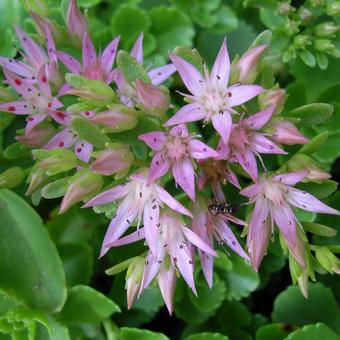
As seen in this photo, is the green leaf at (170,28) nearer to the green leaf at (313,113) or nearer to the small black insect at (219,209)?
the green leaf at (313,113)

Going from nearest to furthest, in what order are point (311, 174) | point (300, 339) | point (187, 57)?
point (311, 174) < point (187, 57) < point (300, 339)

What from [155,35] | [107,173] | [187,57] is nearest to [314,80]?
[155,35]

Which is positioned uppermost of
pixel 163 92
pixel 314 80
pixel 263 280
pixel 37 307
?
pixel 163 92

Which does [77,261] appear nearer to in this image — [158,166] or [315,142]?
[158,166]

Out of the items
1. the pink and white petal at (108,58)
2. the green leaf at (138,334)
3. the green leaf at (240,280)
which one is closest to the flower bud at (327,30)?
the pink and white petal at (108,58)

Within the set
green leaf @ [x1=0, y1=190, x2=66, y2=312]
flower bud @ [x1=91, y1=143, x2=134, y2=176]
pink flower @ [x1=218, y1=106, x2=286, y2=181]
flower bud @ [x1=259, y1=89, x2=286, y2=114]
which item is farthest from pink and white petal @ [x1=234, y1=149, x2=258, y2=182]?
green leaf @ [x1=0, y1=190, x2=66, y2=312]

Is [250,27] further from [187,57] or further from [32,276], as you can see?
[32,276]
